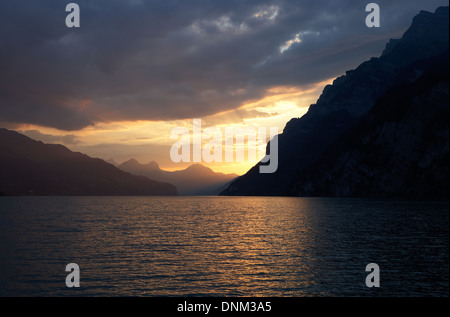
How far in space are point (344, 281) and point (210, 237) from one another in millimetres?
37829

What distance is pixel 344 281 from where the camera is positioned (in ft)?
116

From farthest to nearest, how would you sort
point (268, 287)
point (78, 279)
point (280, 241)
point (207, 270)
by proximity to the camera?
point (280, 241) < point (207, 270) < point (78, 279) < point (268, 287)

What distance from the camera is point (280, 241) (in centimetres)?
6347
